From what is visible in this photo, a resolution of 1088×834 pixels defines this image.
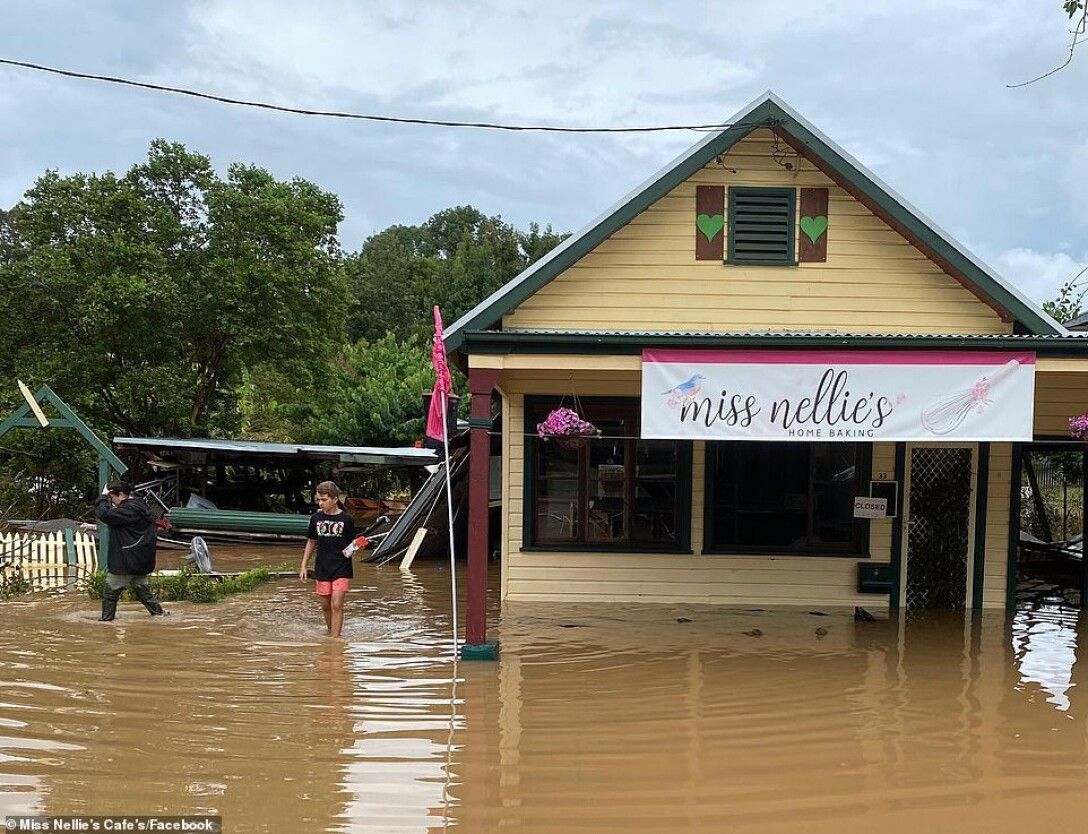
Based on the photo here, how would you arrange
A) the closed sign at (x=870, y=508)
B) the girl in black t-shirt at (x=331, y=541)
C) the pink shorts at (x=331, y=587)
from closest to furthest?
the girl in black t-shirt at (x=331, y=541)
the pink shorts at (x=331, y=587)
the closed sign at (x=870, y=508)

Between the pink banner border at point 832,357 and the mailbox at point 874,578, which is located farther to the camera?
the mailbox at point 874,578

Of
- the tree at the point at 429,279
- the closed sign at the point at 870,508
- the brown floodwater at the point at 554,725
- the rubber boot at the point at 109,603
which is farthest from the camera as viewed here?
the tree at the point at 429,279

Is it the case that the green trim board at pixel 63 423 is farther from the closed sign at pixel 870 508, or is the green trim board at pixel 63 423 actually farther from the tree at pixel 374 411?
the tree at pixel 374 411

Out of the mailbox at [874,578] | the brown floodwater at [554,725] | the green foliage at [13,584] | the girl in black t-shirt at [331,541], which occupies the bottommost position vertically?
the green foliage at [13,584]

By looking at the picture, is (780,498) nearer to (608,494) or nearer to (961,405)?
(608,494)

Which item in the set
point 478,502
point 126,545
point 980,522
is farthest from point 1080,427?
point 126,545

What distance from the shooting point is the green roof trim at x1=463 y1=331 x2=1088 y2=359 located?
900cm

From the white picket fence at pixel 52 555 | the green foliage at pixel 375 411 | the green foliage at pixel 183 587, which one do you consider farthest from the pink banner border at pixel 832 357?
the green foliage at pixel 375 411

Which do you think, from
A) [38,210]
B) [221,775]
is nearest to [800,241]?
[221,775]

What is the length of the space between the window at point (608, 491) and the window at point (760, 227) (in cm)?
248

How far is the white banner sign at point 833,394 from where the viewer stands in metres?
9.05

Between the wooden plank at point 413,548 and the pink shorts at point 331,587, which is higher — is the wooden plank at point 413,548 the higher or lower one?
the lower one

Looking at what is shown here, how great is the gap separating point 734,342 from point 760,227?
2.89 meters

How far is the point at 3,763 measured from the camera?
5699 millimetres
